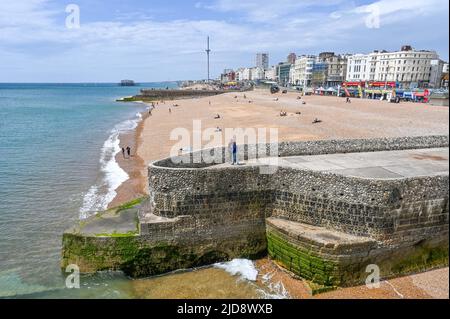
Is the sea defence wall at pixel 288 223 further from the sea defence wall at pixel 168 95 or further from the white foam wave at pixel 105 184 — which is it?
the sea defence wall at pixel 168 95

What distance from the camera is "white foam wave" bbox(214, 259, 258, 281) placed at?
40.5 ft

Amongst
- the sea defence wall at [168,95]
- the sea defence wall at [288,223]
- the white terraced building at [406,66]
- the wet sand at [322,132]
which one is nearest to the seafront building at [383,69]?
the white terraced building at [406,66]

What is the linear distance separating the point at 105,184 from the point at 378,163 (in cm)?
1653

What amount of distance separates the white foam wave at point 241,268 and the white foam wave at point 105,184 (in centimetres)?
840

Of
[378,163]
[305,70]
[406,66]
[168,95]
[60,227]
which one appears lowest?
[60,227]

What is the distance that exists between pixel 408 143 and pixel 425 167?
3.81 metres

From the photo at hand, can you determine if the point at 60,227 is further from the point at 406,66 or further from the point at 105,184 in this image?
the point at 406,66

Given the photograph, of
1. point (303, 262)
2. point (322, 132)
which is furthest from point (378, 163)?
point (322, 132)

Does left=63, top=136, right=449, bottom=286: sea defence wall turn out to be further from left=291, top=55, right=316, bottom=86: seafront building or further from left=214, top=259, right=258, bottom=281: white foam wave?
left=291, top=55, right=316, bottom=86: seafront building

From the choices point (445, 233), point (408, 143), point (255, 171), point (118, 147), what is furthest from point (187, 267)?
point (118, 147)

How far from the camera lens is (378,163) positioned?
47.4 ft

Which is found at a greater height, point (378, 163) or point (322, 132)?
point (378, 163)

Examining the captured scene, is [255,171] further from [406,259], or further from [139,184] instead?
[139,184]

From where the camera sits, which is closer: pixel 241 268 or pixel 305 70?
pixel 241 268
